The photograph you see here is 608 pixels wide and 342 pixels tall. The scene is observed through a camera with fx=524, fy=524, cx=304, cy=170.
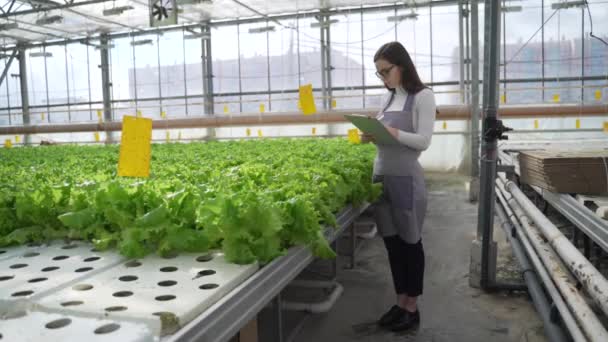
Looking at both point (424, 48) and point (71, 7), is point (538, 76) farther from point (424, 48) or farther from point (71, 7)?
point (71, 7)

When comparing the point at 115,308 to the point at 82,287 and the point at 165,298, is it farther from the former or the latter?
the point at 82,287

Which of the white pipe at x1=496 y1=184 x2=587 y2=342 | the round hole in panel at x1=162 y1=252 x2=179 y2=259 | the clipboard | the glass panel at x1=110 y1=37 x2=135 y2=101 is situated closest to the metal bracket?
the white pipe at x1=496 y1=184 x2=587 y2=342

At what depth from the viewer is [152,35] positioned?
17.5 metres

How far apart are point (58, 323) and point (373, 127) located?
1948 mm

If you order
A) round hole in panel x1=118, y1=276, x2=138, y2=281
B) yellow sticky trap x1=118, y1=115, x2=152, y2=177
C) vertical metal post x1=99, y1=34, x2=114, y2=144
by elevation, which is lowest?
round hole in panel x1=118, y1=276, x2=138, y2=281

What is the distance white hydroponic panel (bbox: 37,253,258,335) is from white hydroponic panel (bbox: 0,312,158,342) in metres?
0.03

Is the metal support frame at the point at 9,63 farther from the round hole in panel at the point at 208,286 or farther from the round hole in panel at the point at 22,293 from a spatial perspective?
the round hole in panel at the point at 208,286

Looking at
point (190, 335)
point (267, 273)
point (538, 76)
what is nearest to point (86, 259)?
point (267, 273)

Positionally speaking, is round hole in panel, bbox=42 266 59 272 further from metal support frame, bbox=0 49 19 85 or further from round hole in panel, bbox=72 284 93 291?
metal support frame, bbox=0 49 19 85

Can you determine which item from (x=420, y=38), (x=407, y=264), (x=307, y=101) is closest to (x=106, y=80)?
(x=420, y=38)

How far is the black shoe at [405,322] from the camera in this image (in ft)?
11.1

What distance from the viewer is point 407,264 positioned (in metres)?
3.35

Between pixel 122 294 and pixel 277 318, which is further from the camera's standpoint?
pixel 277 318

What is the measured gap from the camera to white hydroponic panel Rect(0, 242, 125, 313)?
5.39 feet
